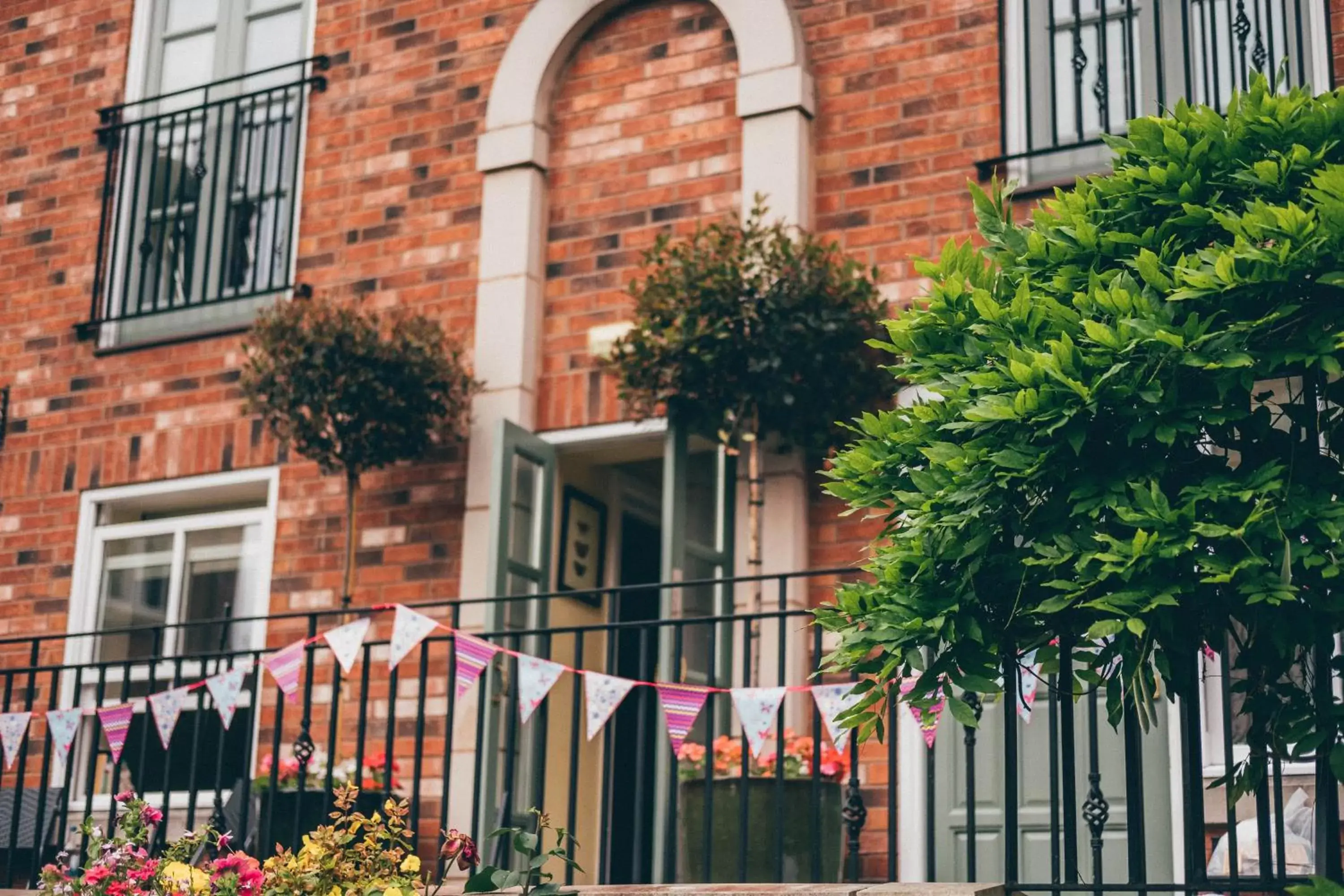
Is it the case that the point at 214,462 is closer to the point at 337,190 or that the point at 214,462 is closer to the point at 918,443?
the point at 337,190

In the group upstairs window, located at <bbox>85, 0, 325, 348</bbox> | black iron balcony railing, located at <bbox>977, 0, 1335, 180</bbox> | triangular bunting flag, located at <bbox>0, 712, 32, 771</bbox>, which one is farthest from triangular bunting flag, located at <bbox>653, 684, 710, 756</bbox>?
upstairs window, located at <bbox>85, 0, 325, 348</bbox>

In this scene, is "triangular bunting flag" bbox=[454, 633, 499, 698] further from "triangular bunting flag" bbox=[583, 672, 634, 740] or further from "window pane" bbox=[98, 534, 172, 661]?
"window pane" bbox=[98, 534, 172, 661]

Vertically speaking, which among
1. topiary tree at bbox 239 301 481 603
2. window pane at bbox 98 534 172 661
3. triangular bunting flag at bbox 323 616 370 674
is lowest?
triangular bunting flag at bbox 323 616 370 674

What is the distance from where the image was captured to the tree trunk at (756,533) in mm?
7398

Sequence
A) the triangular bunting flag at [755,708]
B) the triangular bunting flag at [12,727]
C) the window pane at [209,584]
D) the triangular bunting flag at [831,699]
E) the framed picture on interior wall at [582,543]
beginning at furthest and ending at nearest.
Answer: the window pane at [209,584], the framed picture on interior wall at [582,543], the triangular bunting flag at [12,727], the triangular bunting flag at [755,708], the triangular bunting flag at [831,699]

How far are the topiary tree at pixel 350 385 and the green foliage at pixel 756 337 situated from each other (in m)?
1.00

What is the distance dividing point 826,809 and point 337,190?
14.0ft

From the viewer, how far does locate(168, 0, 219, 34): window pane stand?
991 centimetres

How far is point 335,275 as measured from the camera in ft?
29.3

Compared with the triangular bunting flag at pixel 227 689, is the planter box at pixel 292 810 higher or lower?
lower

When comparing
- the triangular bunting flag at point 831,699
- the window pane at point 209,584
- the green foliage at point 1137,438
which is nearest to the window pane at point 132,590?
the window pane at point 209,584

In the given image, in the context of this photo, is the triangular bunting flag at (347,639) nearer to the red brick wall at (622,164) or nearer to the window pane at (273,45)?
the red brick wall at (622,164)

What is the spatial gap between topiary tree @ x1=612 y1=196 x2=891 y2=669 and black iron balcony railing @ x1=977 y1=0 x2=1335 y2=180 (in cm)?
95

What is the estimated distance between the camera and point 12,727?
719 centimetres
